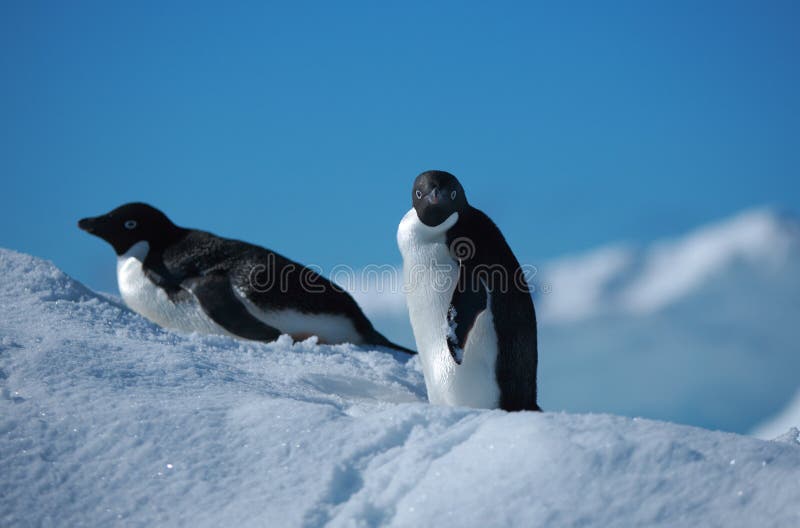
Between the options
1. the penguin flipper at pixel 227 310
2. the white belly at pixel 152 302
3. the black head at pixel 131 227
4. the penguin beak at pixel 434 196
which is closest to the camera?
the penguin beak at pixel 434 196

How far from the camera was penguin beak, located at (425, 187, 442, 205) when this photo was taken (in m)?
4.09

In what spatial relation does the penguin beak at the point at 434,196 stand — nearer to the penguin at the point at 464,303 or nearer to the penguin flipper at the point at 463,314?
the penguin at the point at 464,303

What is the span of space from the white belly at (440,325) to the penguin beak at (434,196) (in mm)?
133

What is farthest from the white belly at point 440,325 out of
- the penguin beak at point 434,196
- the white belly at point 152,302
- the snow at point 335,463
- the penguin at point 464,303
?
the white belly at point 152,302

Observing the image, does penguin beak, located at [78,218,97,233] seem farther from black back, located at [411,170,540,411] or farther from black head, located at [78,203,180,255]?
black back, located at [411,170,540,411]

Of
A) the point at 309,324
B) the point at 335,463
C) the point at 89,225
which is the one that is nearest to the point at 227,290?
the point at 309,324

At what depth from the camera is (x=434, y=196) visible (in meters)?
4.11

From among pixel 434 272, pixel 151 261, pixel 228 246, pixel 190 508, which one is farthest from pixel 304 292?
pixel 190 508

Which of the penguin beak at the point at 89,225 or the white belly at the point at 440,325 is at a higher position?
the penguin beak at the point at 89,225

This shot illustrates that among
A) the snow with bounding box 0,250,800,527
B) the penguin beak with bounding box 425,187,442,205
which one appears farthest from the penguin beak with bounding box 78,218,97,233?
the penguin beak with bounding box 425,187,442,205

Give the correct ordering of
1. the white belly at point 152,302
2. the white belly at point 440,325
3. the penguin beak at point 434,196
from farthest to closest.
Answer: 1. the white belly at point 152,302
2. the penguin beak at point 434,196
3. the white belly at point 440,325

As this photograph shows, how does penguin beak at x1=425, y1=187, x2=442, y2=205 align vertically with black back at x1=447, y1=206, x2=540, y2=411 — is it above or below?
above

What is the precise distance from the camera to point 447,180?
421cm

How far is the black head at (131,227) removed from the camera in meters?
7.08
